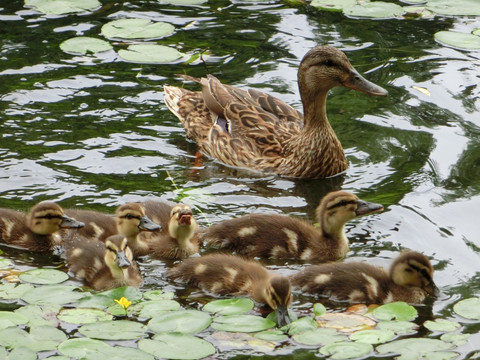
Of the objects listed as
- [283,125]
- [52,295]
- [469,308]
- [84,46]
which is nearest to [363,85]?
[283,125]

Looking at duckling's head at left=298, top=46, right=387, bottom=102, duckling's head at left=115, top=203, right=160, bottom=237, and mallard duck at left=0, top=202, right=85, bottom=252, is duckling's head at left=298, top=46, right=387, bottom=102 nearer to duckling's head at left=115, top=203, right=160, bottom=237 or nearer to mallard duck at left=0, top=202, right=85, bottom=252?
duckling's head at left=115, top=203, right=160, bottom=237

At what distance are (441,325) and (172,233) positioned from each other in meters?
1.95

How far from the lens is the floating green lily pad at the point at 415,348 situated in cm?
637

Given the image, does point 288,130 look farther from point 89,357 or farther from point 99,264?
point 89,357

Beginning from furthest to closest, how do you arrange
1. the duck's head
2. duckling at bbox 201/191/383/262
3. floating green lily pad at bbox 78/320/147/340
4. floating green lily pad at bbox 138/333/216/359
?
duckling at bbox 201/191/383/262 < the duck's head < floating green lily pad at bbox 78/320/147/340 < floating green lily pad at bbox 138/333/216/359

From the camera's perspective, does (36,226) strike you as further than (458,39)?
No

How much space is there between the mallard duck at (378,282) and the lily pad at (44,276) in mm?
1556

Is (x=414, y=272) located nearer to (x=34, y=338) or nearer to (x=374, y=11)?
(x=34, y=338)

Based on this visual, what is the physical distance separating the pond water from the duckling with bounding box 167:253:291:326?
0.64ft

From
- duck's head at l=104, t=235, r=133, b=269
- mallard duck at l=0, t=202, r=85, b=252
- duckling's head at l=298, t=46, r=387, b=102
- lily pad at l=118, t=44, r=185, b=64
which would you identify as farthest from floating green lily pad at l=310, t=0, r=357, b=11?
duck's head at l=104, t=235, r=133, b=269

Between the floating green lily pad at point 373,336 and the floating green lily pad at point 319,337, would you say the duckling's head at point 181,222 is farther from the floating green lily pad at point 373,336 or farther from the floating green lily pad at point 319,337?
the floating green lily pad at point 373,336

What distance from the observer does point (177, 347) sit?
6.38 meters

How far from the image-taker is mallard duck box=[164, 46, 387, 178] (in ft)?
30.5

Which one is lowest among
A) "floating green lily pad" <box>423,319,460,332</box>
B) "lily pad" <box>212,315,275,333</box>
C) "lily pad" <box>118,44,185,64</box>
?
"floating green lily pad" <box>423,319,460,332</box>
